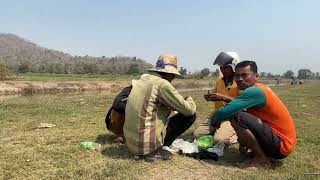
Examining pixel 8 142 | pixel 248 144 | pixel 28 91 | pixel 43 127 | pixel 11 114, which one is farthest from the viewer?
pixel 28 91

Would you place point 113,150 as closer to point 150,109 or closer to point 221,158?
point 150,109

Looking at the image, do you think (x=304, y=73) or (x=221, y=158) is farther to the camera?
(x=304, y=73)

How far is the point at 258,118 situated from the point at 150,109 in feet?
4.70

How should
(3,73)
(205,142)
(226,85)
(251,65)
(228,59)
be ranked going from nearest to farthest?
(251,65) → (205,142) → (228,59) → (226,85) → (3,73)

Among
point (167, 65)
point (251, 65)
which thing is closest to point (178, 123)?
point (167, 65)

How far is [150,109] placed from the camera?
5566 millimetres

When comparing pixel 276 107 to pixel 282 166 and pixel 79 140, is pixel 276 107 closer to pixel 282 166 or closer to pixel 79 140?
pixel 282 166

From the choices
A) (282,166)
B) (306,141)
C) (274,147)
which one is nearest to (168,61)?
(274,147)

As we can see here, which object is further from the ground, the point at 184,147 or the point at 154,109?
the point at 154,109

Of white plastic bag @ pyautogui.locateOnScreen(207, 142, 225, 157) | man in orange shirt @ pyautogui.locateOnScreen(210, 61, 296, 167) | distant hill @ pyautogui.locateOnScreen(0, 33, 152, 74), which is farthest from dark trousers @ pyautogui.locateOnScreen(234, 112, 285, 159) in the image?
distant hill @ pyautogui.locateOnScreen(0, 33, 152, 74)

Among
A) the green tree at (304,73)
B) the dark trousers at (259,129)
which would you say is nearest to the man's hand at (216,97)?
the dark trousers at (259,129)

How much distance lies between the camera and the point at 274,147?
5652 millimetres

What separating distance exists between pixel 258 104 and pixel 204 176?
1.18 meters

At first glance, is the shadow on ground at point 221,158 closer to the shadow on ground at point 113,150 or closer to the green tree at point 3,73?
the shadow on ground at point 113,150
